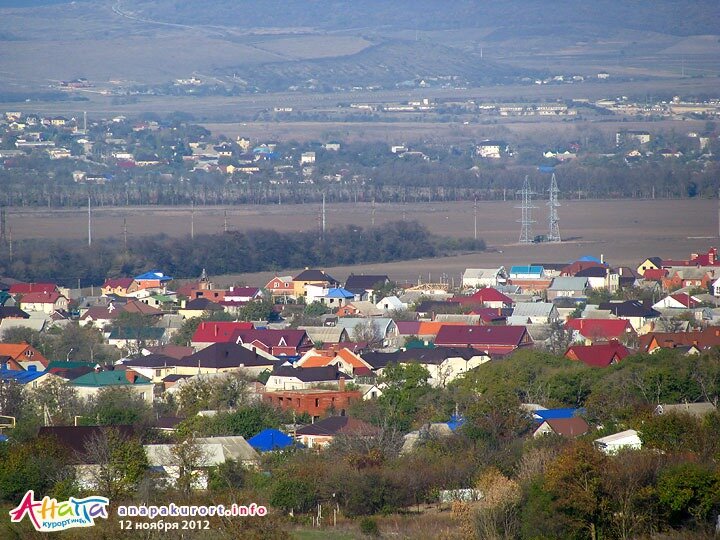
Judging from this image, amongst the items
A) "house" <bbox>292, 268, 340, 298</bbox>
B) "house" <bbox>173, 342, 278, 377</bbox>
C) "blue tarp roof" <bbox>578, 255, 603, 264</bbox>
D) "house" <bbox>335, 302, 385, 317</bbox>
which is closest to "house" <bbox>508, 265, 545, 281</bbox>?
"blue tarp roof" <bbox>578, 255, 603, 264</bbox>

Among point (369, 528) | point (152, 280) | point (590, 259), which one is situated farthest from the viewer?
point (590, 259)

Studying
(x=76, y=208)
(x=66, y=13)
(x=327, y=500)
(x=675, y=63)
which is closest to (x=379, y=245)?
(x=76, y=208)

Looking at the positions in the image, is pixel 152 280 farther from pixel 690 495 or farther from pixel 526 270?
pixel 690 495

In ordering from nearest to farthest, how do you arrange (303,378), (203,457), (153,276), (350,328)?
(203,457)
(303,378)
(350,328)
(153,276)

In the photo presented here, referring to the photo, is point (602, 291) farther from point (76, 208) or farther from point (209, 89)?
point (209, 89)

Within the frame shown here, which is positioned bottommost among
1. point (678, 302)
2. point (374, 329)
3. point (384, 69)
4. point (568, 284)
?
point (384, 69)

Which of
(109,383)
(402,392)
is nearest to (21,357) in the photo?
(109,383)

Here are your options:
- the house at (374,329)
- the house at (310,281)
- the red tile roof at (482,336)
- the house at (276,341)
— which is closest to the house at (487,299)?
the house at (374,329)
